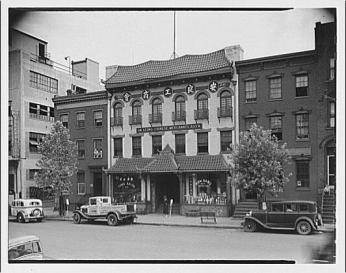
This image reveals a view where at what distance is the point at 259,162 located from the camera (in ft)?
31.8

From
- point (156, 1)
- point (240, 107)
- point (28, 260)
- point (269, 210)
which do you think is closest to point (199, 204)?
point (269, 210)

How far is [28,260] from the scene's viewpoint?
6875 millimetres

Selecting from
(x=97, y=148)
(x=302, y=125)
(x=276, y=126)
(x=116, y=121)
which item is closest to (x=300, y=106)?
(x=302, y=125)

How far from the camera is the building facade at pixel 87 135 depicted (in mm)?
9078

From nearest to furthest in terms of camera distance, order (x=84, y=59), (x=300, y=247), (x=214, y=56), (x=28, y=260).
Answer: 1. (x=28, y=260)
2. (x=300, y=247)
3. (x=84, y=59)
4. (x=214, y=56)

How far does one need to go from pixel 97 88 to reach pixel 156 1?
3.33 meters

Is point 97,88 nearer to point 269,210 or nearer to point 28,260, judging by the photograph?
point 28,260

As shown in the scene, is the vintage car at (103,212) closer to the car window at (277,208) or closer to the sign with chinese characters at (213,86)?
the car window at (277,208)

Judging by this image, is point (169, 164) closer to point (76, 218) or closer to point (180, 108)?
point (180, 108)

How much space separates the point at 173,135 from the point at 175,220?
226cm

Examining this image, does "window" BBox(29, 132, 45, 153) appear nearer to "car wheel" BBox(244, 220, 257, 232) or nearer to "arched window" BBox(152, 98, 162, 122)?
"arched window" BBox(152, 98, 162, 122)

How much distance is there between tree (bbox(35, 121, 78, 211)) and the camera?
866 cm

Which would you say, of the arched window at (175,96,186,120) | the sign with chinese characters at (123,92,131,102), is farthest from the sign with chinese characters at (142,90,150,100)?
the arched window at (175,96,186,120)

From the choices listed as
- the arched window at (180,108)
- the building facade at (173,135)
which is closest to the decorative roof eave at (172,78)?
the building facade at (173,135)
